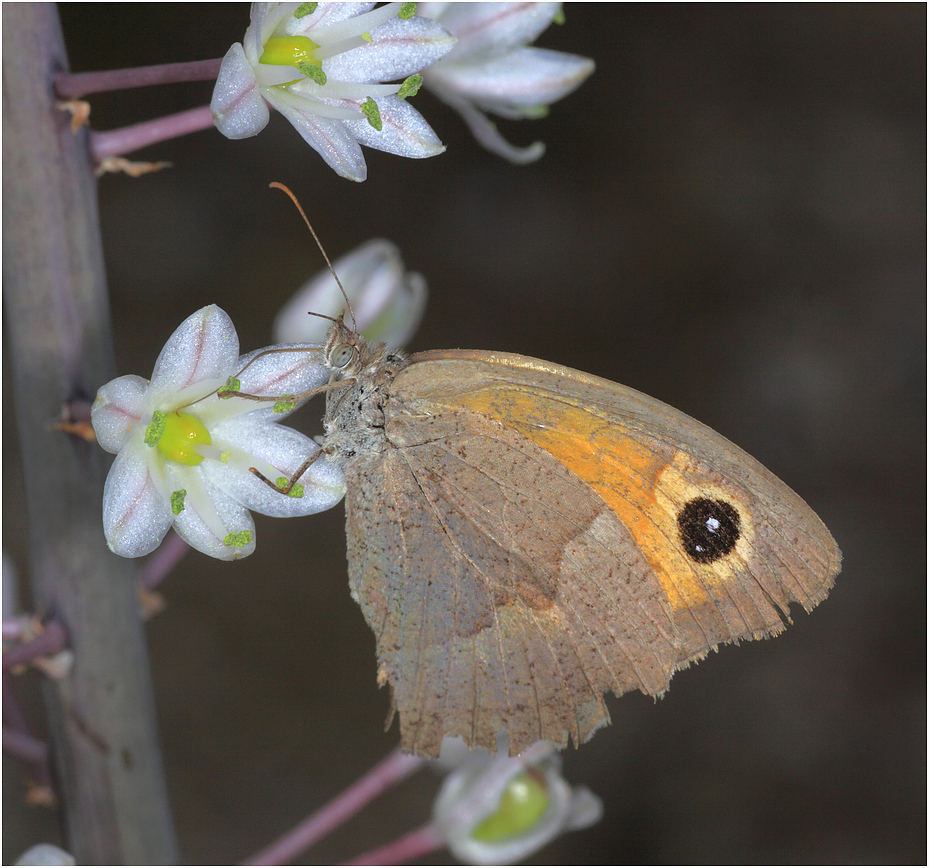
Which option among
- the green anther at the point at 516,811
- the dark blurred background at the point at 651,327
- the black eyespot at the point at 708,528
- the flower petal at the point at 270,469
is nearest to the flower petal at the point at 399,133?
the flower petal at the point at 270,469

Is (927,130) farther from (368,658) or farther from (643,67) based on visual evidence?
(368,658)

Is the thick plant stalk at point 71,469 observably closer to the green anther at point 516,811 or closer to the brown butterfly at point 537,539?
the brown butterfly at point 537,539

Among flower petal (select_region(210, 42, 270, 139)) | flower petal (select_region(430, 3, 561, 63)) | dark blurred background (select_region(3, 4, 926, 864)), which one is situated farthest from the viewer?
dark blurred background (select_region(3, 4, 926, 864))

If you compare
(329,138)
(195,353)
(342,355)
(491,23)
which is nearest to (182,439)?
(195,353)

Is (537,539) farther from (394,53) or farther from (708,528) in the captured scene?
(394,53)

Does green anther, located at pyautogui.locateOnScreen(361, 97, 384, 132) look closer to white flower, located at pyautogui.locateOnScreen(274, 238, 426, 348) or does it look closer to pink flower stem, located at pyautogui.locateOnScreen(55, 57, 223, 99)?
pink flower stem, located at pyautogui.locateOnScreen(55, 57, 223, 99)

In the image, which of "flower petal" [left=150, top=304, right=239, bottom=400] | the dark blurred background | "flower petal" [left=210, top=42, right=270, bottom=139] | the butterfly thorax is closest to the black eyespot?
the butterfly thorax
